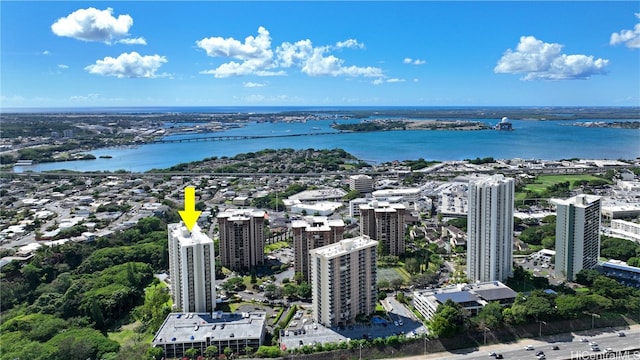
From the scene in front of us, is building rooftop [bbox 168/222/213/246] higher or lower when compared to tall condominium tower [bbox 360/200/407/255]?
higher

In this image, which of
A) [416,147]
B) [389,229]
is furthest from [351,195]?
[416,147]

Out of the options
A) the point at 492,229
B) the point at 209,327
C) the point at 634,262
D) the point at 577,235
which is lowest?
the point at 209,327

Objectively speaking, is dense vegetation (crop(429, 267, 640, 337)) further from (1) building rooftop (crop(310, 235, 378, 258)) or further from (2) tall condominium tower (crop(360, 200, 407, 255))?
(2) tall condominium tower (crop(360, 200, 407, 255))

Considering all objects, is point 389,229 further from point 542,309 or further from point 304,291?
point 542,309

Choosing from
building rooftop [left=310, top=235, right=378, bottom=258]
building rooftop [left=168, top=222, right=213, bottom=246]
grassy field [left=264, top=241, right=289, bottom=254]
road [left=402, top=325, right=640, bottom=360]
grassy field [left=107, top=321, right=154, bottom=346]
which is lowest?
grassy field [left=107, top=321, right=154, bottom=346]

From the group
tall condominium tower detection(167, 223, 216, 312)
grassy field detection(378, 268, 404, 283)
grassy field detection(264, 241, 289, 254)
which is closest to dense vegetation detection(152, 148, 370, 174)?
grassy field detection(264, 241, 289, 254)

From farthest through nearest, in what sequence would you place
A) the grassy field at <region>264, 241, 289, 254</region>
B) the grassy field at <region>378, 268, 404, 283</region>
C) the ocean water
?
the ocean water → the grassy field at <region>264, 241, 289, 254</region> → the grassy field at <region>378, 268, 404, 283</region>

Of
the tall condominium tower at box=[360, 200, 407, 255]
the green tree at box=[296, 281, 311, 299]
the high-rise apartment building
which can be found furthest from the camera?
the high-rise apartment building
